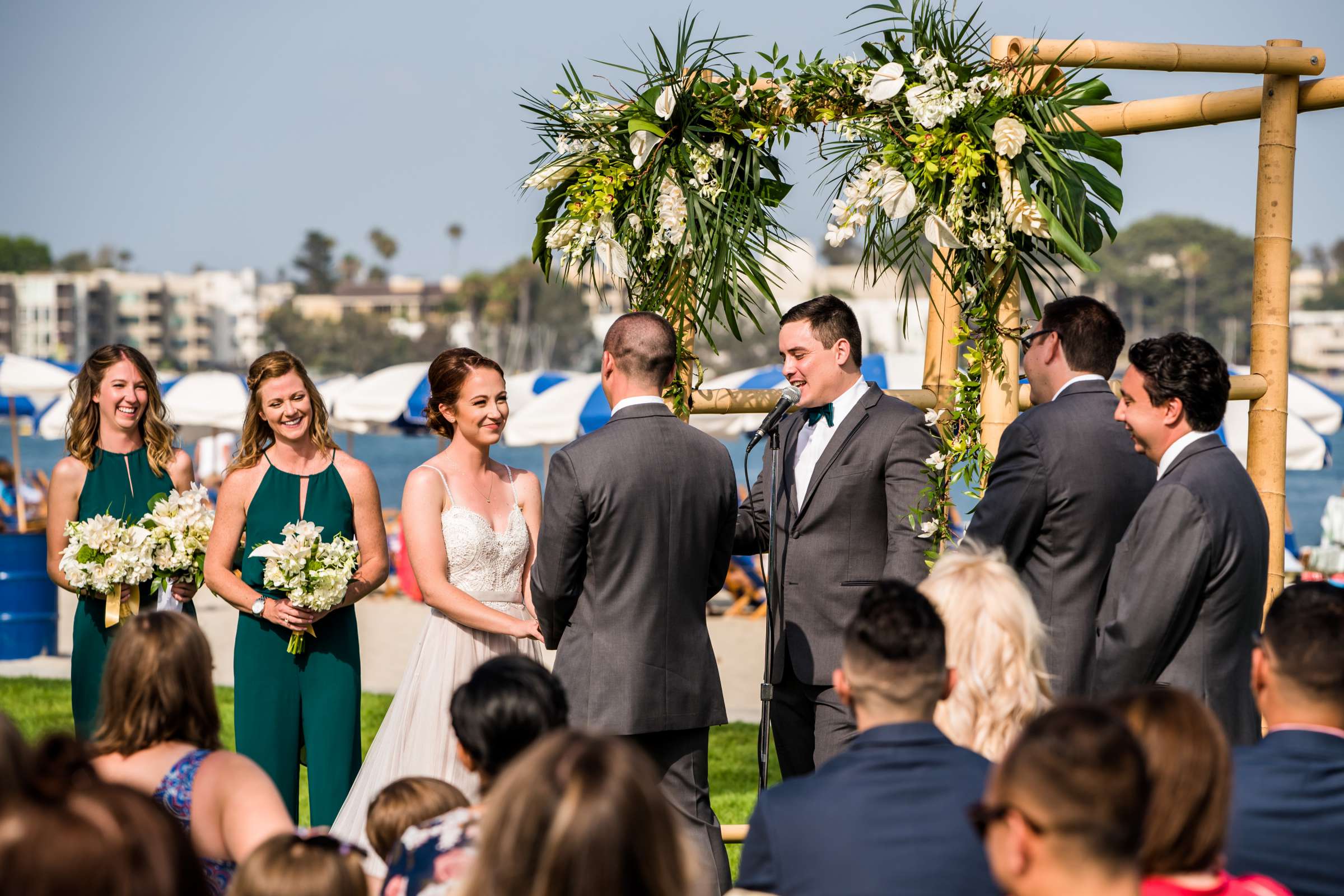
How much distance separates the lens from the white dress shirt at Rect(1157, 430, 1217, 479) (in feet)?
13.2

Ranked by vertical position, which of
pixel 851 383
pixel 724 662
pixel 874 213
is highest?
pixel 874 213

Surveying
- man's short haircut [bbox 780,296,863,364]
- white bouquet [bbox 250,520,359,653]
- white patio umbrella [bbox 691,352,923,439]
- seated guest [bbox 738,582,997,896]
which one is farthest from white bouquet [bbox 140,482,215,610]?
white patio umbrella [bbox 691,352,923,439]

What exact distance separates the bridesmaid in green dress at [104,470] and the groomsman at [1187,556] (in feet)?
12.9

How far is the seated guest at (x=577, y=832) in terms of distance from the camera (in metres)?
2.11

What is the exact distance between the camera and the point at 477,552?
17.2ft

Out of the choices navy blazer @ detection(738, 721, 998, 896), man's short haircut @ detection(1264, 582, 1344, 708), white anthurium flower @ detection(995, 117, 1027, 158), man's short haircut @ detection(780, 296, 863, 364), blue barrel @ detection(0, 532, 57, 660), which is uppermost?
white anthurium flower @ detection(995, 117, 1027, 158)

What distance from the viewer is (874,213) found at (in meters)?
5.07

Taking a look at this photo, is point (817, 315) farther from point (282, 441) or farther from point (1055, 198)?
point (282, 441)

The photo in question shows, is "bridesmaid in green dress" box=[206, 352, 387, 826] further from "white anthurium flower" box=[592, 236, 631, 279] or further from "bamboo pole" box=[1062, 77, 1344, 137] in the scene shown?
"bamboo pole" box=[1062, 77, 1344, 137]

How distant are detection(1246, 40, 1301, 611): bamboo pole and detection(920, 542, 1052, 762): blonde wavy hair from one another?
2548 millimetres

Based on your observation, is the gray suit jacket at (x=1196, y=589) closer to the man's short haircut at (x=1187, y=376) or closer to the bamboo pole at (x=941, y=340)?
the man's short haircut at (x=1187, y=376)

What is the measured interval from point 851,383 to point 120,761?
2.83m

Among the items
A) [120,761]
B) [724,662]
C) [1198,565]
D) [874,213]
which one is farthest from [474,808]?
[724,662]

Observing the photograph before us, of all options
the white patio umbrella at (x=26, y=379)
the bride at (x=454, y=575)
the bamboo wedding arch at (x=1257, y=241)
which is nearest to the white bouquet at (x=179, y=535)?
the bride at (x=454, y=575)
